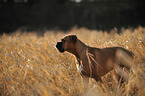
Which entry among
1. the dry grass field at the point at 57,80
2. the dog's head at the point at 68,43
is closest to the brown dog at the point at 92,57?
the dog's head at the point at 68,43

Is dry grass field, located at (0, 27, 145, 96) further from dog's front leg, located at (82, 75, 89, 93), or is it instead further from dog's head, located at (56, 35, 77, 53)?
dog's head, located at (56, 35, 77, 53)

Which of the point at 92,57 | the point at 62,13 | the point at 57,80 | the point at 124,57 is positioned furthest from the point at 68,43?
the point at 62,13

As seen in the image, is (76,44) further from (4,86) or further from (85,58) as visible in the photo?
(4,86)

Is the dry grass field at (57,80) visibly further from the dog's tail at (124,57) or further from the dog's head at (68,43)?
the dog's head at (68,43)

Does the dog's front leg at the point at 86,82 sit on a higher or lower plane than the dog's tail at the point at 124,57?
lower

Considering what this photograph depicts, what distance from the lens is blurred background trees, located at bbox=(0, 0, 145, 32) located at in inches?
554

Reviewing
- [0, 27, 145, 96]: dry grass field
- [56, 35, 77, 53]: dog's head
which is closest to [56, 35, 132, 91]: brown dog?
[56, 35, 77, 53]: dog's head

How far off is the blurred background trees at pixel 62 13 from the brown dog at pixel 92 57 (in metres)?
11.8

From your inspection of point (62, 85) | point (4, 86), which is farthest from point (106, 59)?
point (4, 86)

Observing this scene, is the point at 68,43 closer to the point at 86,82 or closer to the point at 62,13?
the point at 86,82

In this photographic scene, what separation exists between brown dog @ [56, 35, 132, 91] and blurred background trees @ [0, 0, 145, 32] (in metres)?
11.8

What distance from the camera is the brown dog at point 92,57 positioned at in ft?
7.14

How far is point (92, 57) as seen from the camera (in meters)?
2.23

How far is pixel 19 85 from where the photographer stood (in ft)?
7.29
